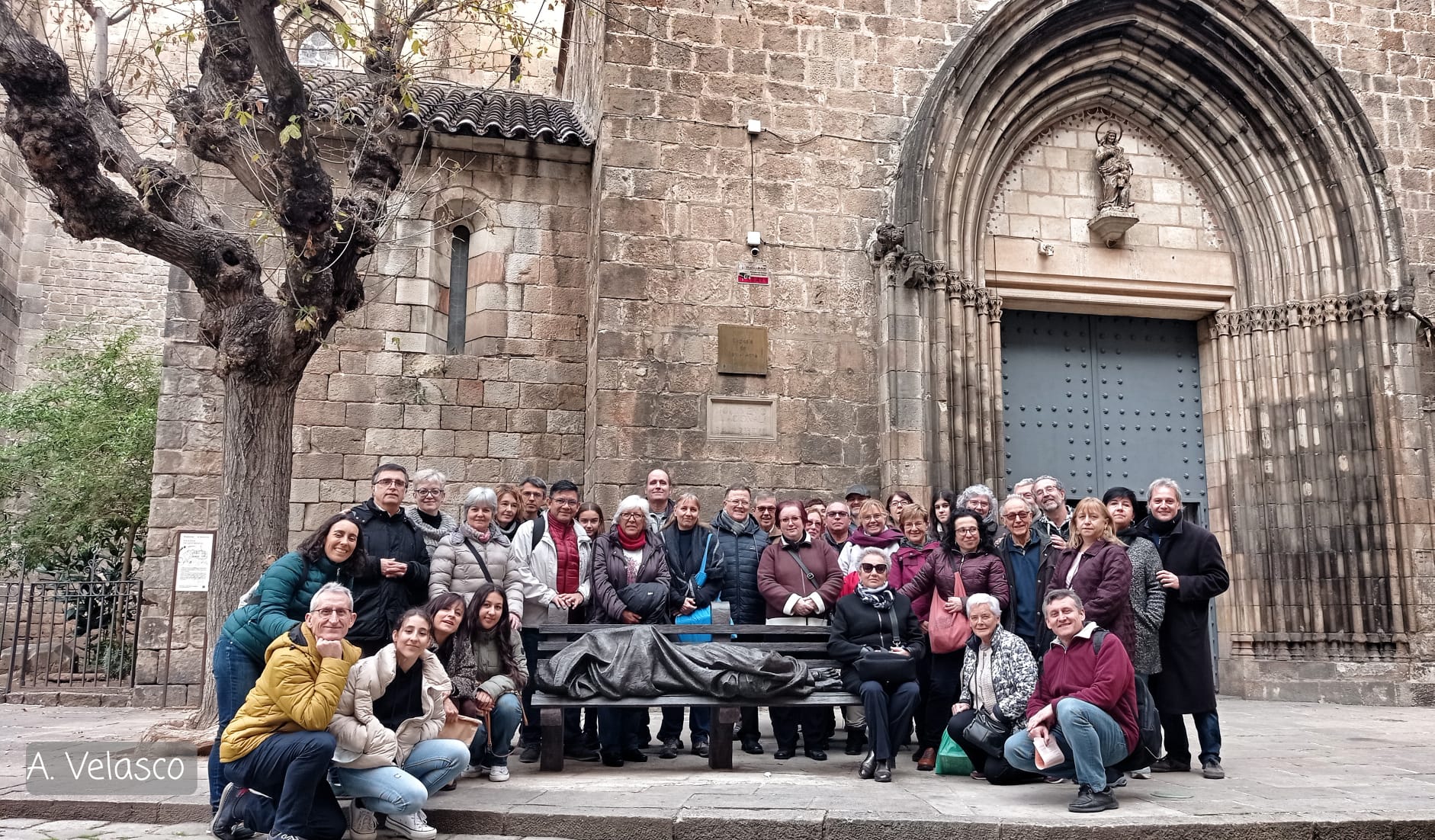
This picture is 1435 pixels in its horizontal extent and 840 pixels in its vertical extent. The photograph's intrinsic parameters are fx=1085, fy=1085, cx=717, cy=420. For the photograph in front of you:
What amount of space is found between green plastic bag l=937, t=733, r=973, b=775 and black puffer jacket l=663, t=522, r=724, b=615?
1914mm

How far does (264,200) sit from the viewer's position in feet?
26.2

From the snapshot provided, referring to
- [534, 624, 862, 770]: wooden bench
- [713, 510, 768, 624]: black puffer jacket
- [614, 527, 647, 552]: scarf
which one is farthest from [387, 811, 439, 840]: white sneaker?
[713, 510, 768, 624]: black puffer jacket

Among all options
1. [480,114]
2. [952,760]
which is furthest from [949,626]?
[480,114]

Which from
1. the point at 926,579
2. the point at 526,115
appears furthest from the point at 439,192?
the point at 926,579

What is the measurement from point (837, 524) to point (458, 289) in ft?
18.4

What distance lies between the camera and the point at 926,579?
673 centimetres

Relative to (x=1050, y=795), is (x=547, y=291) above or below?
above

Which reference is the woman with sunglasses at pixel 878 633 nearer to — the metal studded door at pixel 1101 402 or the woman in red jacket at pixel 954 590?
the woman in red jacket at pixel 954 590

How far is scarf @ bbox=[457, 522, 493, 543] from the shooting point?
20.8 ft

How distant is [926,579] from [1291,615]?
21.6ft

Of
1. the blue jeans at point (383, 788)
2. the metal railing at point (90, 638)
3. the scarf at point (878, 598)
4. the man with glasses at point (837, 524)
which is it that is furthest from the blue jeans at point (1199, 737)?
the metal railing at point (90, 638)

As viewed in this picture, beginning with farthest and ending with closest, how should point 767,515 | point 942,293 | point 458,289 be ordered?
point 458,289, point 942,293, point 767,515

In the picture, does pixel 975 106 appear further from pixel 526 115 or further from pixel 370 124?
pixel 370 124

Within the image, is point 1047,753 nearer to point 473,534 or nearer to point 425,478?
point 473,534
